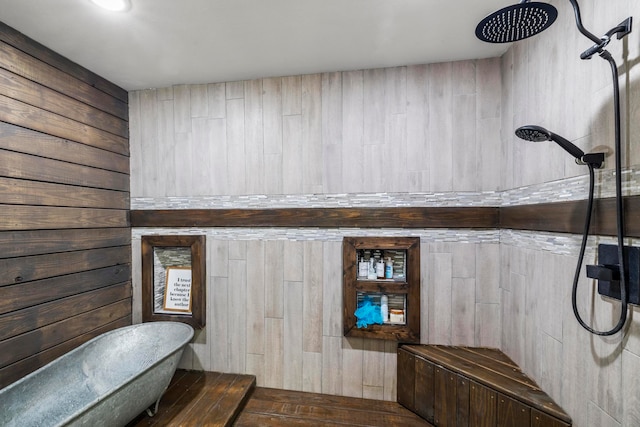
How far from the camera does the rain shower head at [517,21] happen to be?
919mm

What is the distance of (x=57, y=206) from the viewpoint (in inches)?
70.6

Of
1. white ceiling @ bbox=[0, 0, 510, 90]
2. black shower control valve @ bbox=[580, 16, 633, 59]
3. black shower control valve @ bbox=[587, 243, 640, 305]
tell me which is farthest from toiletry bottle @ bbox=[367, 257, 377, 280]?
black shower control valve @ bbox=[580, 16, 633, 59]

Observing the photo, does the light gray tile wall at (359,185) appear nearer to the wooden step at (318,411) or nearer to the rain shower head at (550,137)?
the wooden step at (318,411)

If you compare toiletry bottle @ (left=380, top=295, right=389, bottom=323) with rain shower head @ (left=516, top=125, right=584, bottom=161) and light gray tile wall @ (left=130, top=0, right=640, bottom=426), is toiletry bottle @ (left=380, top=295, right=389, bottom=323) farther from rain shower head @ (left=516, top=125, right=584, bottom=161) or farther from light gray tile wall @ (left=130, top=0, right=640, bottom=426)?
rain shower head @ (left=516, top=125, right=584, bottom=161)

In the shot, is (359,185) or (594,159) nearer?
(594,159)

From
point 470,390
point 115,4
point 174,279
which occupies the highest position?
point 115,4

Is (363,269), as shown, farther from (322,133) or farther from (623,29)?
(623,29)

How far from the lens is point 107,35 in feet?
5.36

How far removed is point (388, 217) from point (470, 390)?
1118 millimetres

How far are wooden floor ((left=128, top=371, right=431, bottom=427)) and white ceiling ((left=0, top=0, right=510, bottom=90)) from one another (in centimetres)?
232

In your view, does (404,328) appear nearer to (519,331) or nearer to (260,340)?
(519,331)

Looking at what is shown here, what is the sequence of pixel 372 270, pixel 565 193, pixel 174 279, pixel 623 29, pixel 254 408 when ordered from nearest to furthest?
pixel 623 29 < pixel 565 193 < pixel 254 408 < pixel 372 270 < pixel 174 279

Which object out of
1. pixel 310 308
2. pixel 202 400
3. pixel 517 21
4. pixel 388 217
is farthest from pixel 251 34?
pixel 202 400

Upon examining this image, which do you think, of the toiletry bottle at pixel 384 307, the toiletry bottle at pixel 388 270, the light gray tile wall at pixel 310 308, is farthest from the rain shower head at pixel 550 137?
the toiletry bottle at pixel 384 307
